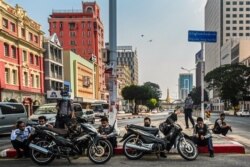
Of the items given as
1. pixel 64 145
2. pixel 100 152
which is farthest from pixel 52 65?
pixel 100 152

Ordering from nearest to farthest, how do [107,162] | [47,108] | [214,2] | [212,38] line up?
[107,162]
[212,38]
[47,108]
[214,2]

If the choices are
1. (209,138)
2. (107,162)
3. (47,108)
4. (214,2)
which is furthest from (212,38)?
(214,2)

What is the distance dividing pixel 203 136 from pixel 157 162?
1852 millimetres

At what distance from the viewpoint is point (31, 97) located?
5134 cm

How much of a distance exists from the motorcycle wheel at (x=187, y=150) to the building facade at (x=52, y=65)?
46.5m

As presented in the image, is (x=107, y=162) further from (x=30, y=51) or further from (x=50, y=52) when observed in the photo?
(x=50, y=52)

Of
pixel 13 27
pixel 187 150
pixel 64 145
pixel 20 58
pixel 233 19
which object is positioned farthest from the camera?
pixel 233 19

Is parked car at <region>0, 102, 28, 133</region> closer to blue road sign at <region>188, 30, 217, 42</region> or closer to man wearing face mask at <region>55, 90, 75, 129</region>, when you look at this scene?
man wearing face mask at <region>55, 90, 75, 129</region>

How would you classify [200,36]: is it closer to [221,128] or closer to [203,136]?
[221,128]

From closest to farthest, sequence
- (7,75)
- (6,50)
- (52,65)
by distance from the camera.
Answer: (7,75)
(6,50)
(52,65)

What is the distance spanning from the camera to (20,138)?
10594 mm

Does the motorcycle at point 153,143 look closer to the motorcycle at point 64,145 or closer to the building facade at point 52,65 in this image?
the motorcycle at point 64,145

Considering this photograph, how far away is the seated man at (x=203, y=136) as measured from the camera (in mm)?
10589

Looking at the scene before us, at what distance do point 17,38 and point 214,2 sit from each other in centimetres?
12539
